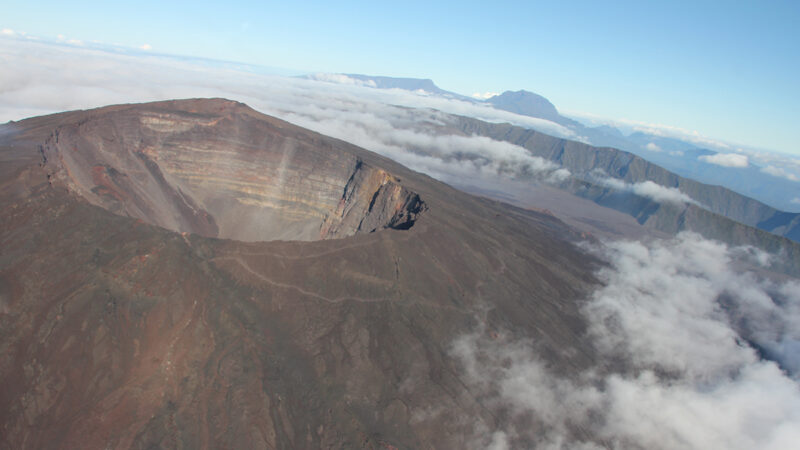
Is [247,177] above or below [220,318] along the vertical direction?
above

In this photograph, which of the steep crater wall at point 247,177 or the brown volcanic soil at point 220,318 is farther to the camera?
the steep crater wall at point 247,177

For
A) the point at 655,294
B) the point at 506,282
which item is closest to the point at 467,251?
the point at 506,282

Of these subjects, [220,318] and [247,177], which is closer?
[220,318]

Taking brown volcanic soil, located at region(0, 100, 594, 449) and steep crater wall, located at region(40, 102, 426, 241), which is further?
steep crater wall, located at region(40, 102, 426, 241)
